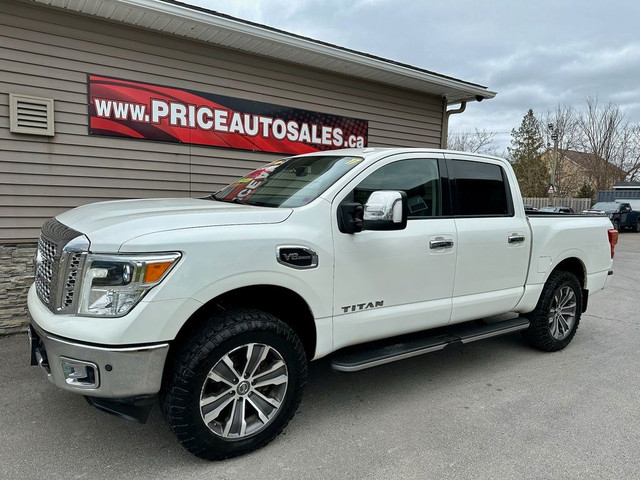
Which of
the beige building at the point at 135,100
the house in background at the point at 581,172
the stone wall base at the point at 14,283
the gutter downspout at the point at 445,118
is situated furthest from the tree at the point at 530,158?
the stone wall base at the point at 14,283

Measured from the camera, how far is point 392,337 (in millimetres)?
3545

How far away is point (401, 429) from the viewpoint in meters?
3.12

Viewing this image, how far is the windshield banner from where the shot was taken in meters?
5.38

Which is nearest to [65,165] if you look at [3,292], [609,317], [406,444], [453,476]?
[3,292]

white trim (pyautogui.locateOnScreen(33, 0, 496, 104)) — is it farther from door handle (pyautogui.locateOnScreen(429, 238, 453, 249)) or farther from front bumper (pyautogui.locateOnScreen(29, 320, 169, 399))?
front bumper (pyautogui.locateOnScreen(29, 320, 169, 399))

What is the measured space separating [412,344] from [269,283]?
4.62ft

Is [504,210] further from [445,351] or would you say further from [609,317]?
[609,317]

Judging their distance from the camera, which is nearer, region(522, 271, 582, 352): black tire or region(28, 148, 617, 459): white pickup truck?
region(28, 148, 617, 459): white pickup truck

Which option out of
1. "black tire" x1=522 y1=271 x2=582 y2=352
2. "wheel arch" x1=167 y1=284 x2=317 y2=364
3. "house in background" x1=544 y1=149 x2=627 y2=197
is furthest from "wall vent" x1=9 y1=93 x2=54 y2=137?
"house in background" x1=544 y1=149 x2=627 y2=197

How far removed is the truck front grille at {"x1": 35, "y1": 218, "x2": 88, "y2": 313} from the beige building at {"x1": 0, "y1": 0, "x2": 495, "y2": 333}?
2.65m

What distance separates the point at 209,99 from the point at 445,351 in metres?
4.32

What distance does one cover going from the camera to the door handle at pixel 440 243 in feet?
11.4

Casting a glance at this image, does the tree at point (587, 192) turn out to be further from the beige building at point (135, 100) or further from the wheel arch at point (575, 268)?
the wheel arch at point (575, 268)

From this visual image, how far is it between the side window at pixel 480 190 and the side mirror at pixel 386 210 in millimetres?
1047
